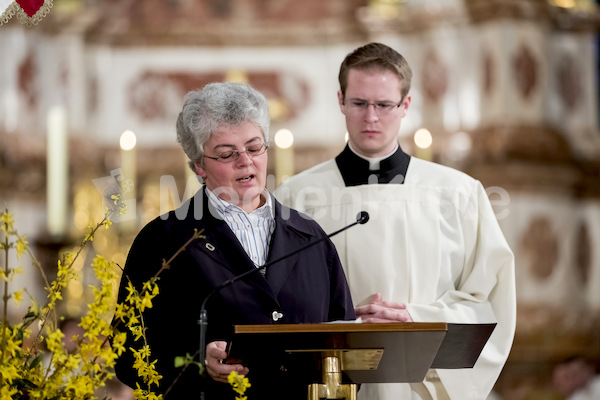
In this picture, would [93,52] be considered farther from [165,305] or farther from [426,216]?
[165,305]

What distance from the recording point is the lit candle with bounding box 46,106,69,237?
24.4ft

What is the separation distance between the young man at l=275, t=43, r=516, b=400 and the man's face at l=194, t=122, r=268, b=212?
72 cm

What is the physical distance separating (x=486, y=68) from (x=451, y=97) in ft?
1.35

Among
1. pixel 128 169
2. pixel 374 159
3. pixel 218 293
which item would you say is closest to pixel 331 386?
pixel 218 293

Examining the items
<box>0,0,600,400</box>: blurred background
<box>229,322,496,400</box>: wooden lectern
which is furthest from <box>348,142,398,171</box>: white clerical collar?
<box>0,0,600,400</box>: blurred background

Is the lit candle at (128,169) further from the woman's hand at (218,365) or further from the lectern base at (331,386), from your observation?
the lectern base at (331,386)

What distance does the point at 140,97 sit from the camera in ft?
31.1

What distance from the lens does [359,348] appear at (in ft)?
9.73

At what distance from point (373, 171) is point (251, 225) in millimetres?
980

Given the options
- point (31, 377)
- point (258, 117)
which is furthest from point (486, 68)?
point (31, 377)

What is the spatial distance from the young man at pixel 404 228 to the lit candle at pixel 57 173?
11.1 ft

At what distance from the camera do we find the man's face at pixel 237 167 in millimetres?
3445

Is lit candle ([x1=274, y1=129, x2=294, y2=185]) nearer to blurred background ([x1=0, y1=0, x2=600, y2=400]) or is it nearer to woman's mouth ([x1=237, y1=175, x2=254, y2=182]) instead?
woman's mouth ([x1=237, y1=175, x2=254, y2=182])

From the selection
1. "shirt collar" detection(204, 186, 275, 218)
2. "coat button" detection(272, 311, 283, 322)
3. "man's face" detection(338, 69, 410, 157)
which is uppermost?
"man's face" detection(338, 69, 410, 157)
